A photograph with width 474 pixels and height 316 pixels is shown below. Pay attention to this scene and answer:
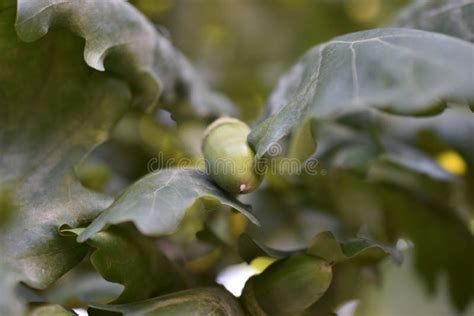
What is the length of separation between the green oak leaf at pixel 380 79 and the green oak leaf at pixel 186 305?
13 cm

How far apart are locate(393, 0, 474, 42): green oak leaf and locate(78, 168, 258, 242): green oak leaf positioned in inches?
13.3

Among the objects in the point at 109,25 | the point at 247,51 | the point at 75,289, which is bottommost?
the point at 247,51

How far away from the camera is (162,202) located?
559 mm

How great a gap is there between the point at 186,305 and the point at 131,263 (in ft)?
0.24

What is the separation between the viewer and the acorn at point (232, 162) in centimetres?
61

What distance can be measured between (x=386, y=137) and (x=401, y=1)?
60 cm

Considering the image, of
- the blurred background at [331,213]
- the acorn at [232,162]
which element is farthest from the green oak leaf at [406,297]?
the acorn at [232,162]

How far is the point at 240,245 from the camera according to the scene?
0.68m

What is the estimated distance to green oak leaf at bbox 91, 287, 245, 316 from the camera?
573 mm

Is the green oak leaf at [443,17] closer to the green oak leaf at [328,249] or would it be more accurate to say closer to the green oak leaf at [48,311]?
the green oak leaf at [328,249]

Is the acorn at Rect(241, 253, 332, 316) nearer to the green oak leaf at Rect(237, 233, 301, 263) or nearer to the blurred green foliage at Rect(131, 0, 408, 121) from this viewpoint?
the green oak leaf at Rect(237, 233, 301, 263)

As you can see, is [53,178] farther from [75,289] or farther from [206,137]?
[75,289]

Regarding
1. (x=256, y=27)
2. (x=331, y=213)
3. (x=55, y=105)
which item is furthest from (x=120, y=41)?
(x=256, y=27)

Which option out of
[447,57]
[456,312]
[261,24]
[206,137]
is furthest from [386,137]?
[261,24]
